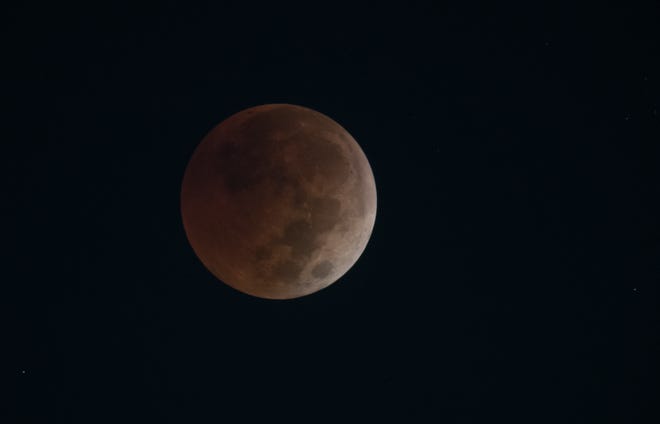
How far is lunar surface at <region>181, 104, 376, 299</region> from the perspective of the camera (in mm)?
6141

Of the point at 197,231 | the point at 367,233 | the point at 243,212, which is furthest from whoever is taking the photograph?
the point at 367,233

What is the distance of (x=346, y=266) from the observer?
711cm

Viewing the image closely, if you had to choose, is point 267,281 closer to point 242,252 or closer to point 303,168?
point 242,252

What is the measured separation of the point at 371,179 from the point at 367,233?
63 centimetres

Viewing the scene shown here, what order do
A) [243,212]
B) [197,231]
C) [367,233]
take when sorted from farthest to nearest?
[367,233] → [197,231] → [243,212]

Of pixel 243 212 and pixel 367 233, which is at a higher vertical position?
pixel 367 233

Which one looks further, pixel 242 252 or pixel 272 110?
pixel 272 110

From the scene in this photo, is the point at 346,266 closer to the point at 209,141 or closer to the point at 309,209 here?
the point at 309,209

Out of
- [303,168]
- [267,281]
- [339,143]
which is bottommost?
[267,281]

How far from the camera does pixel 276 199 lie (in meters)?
6.11

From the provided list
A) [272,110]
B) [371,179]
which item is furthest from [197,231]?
[371,179]

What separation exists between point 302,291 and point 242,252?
3.43 feet

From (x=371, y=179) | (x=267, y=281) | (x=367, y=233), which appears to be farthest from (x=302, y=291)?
(x=371, y=179)

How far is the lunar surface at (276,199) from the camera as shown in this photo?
614cm
